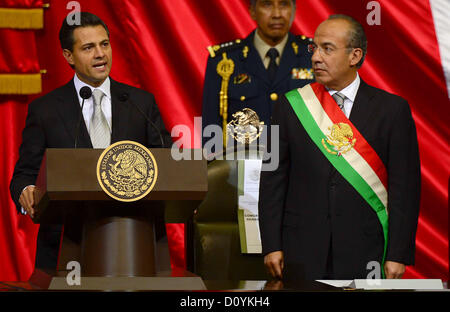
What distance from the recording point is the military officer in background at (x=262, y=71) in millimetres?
3240

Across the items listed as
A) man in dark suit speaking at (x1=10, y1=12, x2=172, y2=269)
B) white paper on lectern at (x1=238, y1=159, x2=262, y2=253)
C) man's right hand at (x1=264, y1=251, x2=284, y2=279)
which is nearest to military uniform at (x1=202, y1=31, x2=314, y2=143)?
white paper on lectern at (x1=238, y1=159, x2=262, y2=253)

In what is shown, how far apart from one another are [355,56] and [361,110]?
20 cm

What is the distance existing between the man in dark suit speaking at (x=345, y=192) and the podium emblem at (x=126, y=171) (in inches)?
29.2

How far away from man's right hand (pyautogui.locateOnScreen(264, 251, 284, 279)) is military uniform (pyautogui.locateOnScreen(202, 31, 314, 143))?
102 cm

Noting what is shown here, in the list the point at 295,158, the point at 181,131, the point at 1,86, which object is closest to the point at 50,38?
the point at 1,86

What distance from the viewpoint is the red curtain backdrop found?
3.73 metres

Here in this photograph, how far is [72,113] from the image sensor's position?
7.93 ft

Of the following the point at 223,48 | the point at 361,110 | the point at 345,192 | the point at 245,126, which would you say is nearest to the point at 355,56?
the point at 361,110

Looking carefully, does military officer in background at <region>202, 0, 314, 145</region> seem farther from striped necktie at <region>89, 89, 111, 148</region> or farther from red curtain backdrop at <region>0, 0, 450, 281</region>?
striped necktie at <region>89, 89, 111, 148</region>

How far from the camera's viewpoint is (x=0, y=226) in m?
3.73

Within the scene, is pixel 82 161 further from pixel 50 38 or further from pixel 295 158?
pixel 50 38

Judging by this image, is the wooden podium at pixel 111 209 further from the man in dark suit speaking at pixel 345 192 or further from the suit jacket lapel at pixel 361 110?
the suit jacket lapel at pixel 361 110

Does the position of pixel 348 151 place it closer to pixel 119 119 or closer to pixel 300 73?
pixel 119 119

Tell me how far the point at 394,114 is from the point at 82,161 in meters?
1.08
